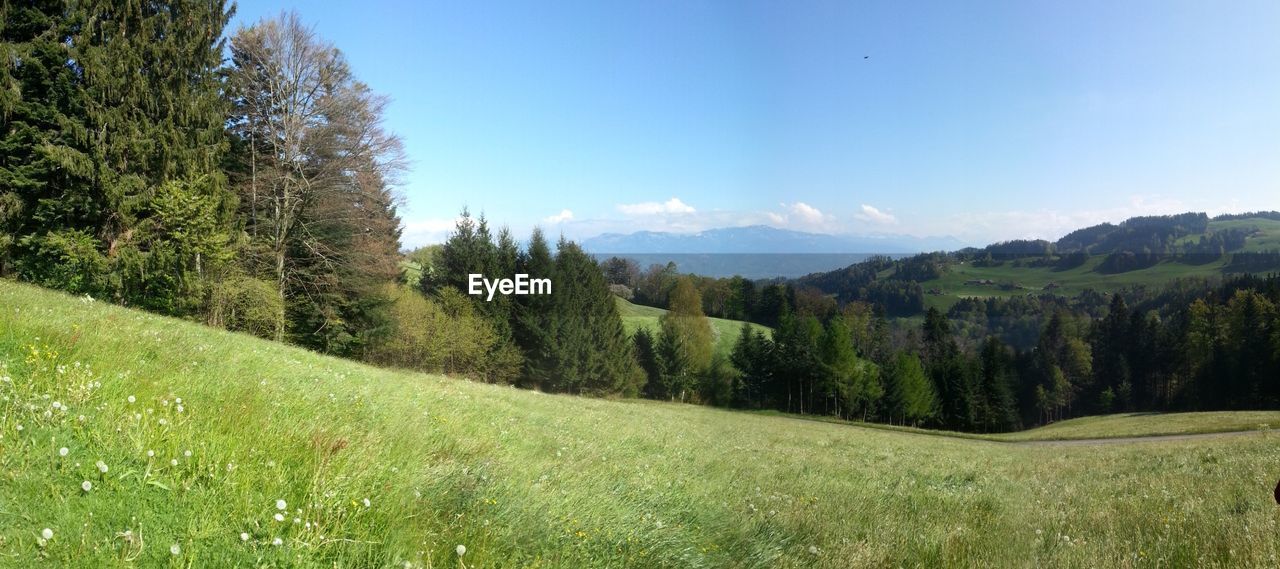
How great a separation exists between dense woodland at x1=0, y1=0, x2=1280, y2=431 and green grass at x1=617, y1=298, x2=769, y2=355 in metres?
1.86

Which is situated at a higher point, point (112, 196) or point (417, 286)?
point (112, 196)

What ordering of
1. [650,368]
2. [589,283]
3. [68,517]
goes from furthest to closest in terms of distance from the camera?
[650,368] < [589,283] < [68,517]

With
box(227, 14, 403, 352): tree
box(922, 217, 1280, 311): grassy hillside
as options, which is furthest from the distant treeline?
box(922, 217, 1280, 311): grassy hillside

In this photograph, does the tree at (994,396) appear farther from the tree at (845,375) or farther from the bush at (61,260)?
the bush at (61,260)

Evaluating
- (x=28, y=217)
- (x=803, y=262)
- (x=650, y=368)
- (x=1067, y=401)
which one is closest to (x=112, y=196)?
(x=28, y=217)

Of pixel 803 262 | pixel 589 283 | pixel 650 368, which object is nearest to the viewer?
pixel 589 283

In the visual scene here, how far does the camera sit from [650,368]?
59.9 metres

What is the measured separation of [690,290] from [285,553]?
62.4m

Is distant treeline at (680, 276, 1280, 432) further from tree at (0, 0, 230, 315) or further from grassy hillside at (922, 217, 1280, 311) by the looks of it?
grassy hillside at (922, 217, 1280, 311)

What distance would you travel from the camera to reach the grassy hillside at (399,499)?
3.28 metres

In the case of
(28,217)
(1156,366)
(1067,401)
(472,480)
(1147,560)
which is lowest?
(1067,401)

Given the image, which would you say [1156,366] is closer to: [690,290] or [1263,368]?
[1263,368]

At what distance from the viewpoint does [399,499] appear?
13.0 feet

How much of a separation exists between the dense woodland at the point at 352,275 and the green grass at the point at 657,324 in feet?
6.09
